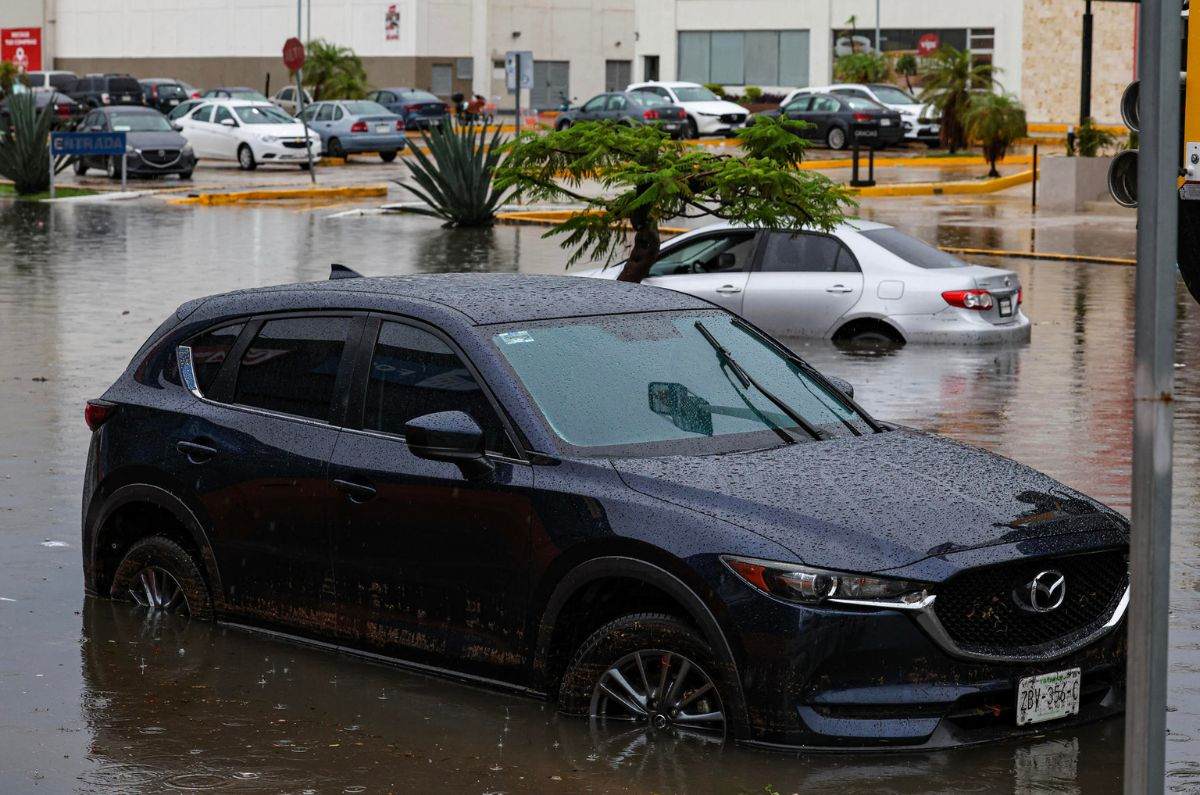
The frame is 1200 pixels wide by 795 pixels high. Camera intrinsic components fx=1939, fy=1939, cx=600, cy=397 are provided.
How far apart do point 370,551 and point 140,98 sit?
222ft

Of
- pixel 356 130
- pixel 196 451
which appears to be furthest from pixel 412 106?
pixel 196 451

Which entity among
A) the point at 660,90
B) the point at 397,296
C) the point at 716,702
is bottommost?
the point at 716,702

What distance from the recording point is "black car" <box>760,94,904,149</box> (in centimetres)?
5303

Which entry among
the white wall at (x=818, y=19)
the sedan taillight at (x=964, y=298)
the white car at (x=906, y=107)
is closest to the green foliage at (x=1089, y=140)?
the white car at (x=906, y=107)

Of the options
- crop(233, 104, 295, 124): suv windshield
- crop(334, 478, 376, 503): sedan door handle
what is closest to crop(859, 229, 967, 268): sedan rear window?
crop(334, 478, 376, 503): sedan door handle

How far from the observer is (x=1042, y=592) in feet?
20.3

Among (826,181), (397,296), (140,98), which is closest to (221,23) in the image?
(140,98)

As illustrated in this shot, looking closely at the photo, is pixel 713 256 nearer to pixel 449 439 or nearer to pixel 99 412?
pixel 99 412

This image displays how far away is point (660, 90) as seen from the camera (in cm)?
5984

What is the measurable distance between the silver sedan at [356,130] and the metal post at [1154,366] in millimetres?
46806

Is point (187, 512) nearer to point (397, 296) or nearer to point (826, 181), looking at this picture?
point (397, 296)

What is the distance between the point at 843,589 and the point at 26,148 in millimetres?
35323

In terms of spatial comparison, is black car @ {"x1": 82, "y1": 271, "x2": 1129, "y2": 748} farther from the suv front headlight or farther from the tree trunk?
the tree trunk

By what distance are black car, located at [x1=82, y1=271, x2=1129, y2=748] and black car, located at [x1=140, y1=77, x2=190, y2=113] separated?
66.7 meters
